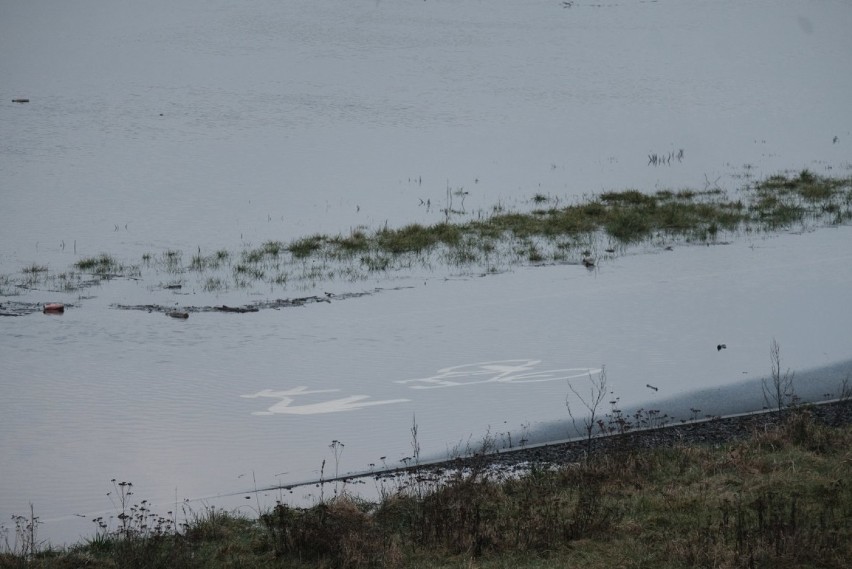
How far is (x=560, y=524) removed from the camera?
30.9 feet

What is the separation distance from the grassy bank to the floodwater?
189 centimetres

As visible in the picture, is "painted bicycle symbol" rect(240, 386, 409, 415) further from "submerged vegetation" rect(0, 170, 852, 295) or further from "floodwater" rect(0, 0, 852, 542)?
"submerged vegetation" rect(0, 170, 852, 295)

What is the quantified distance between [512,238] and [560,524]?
17933 millimetres

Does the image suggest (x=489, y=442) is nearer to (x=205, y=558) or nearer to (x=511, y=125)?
(x=205, y=558)

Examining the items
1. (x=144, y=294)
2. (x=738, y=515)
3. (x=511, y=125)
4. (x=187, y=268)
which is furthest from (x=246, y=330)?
(x=511, y=125)

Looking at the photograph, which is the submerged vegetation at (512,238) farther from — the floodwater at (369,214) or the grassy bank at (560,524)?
the grassy bank at (560,524)

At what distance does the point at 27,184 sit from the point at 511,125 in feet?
76.7

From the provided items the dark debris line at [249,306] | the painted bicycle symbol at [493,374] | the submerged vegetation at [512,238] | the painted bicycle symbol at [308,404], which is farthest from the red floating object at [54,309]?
the painted bicycle symbol at [493,374]

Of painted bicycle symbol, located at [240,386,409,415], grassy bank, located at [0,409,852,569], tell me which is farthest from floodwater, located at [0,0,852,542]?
grassy bank, located at [0,409,852,569]

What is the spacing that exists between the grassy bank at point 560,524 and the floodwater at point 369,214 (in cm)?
189

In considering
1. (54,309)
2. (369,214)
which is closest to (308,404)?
(54,309)

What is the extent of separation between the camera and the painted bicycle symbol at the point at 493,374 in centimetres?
1619

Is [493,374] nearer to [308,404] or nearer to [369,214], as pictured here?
[308,404]

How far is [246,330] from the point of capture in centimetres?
1922
